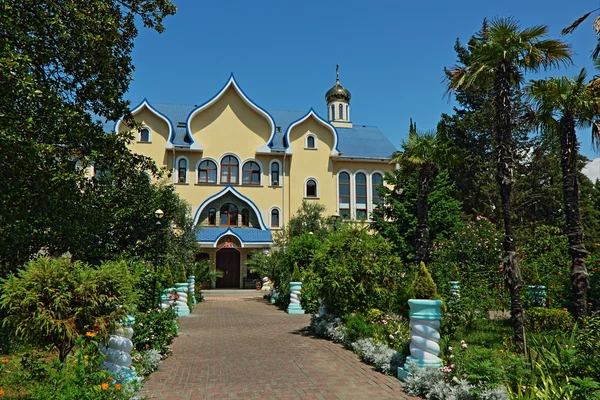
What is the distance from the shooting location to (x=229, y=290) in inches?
1202

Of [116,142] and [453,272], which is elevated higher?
[116,142]

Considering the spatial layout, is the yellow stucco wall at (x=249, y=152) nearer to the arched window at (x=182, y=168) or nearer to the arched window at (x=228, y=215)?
the arched window at (x=182, y=168)

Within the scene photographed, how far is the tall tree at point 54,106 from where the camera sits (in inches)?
274

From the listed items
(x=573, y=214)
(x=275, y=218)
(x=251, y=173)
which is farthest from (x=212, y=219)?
(x=573, y=214)

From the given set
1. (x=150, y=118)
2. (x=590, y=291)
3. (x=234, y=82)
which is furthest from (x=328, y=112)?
(x=590, y=291)

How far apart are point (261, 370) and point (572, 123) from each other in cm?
858

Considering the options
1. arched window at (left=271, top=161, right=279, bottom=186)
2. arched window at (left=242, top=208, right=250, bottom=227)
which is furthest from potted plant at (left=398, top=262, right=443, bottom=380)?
arched window at (left=271, top=161, right=279, bottom=186)

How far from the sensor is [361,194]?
33.6 metres

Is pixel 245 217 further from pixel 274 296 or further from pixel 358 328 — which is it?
pixel 358 328

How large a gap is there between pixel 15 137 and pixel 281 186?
83.8 ft

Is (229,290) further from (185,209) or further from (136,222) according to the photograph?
(136,222)

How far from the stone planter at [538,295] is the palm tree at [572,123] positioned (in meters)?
2.14

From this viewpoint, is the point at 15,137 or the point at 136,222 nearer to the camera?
the point at 15,137

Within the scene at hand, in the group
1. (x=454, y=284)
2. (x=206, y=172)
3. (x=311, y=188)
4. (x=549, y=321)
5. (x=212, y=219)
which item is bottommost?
(x=549, y=321)
